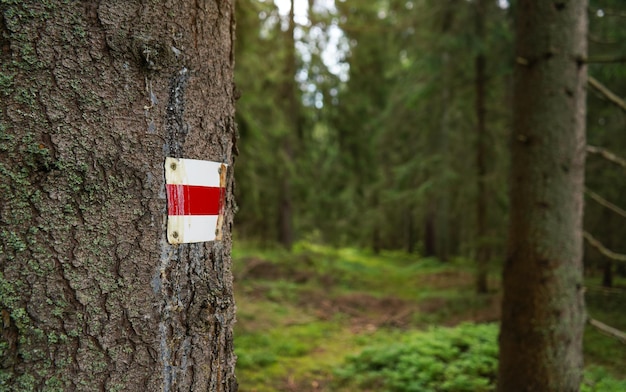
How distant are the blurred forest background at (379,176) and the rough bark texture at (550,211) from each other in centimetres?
23

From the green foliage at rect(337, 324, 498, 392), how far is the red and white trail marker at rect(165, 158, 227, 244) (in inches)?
144

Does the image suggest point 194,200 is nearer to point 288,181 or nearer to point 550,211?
point 550,211

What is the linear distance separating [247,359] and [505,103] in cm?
721

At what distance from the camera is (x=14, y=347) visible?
0.94 meters

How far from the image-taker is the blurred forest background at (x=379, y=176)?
5520 mm

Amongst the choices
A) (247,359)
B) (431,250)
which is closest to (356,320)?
(247,359)

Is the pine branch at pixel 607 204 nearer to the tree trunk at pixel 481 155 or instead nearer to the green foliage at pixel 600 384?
the green foliage at pixel 600 384

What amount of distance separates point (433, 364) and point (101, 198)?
4.41 metres

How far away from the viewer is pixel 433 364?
15.3 feet

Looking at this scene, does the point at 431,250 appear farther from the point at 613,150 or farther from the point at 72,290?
the point at 72,290

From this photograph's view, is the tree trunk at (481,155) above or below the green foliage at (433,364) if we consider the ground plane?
above

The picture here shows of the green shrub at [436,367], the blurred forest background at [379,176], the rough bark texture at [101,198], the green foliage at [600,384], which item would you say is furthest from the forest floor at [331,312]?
the rough bark texture at [101,198]

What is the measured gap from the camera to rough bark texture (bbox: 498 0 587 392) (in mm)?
3076

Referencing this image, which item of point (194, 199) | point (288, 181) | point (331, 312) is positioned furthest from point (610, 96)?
point (288, 181)
